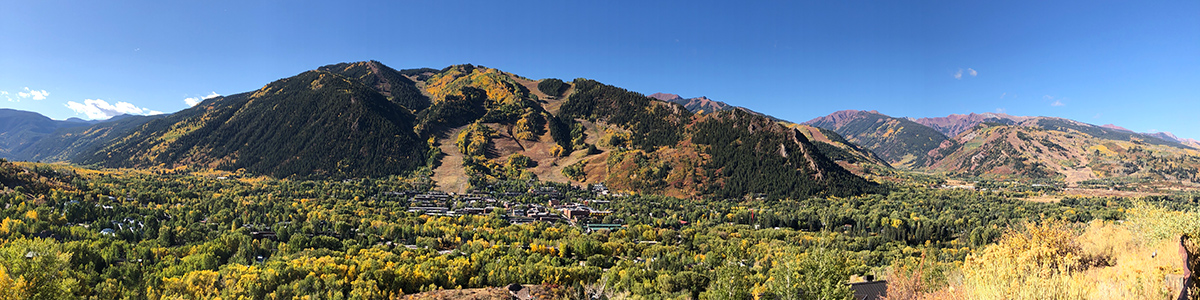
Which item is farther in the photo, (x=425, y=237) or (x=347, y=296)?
(x=425, y=237)

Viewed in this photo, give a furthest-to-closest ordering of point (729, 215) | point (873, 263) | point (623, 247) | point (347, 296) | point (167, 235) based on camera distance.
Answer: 1. point (729, 215)
2. point (623, 247)
3. point (167, 235)
4. point (873, 263)
5. point (347, 296)

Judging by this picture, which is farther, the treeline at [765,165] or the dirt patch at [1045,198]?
the treeline at [765,165]

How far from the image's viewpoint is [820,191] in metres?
147

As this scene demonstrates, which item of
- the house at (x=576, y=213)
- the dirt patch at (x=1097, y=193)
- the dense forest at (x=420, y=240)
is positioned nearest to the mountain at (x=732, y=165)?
the dense forest at (x=420, y=240)

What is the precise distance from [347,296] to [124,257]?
145 ft

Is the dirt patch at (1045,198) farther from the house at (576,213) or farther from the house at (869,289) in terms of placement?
the house at (869,289)

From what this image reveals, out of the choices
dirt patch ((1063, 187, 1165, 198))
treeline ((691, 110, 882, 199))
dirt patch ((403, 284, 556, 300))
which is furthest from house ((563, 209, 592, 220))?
dirt patch ((1063, 187, 1165, 198))

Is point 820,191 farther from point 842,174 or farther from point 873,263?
point 873,263

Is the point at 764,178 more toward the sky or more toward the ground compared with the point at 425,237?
more toward the sky

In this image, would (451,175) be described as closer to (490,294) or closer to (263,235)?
(263,235)

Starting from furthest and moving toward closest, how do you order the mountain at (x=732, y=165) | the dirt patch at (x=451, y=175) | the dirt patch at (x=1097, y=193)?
the dirt patch at (x=1097, y=193), the dirt patch at (x=451, y=175), the mountain at (x=732, y=165)

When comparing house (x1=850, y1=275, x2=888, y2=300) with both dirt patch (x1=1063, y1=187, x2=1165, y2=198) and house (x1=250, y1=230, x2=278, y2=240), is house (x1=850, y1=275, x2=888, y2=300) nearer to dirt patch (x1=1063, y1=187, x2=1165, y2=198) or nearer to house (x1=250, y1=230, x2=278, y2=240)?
house (x1=250, y1=230, x2=278, y2=240)

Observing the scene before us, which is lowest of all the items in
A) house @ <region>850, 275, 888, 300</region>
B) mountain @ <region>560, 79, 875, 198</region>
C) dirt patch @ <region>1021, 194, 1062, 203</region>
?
house @ <region>850, 275, 888, 300</region>

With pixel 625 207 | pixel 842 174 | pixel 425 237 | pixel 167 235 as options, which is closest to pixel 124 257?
pixel 167 235
